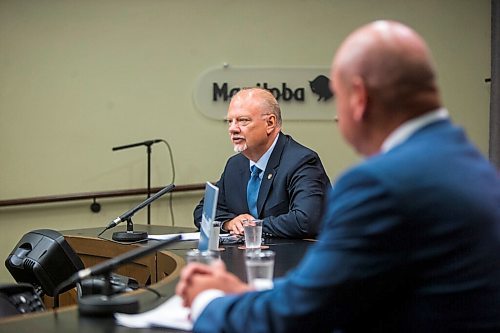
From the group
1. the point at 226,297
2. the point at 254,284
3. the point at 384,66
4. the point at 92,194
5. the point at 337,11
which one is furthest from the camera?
the point at 337,11

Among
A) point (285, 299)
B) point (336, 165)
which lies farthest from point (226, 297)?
point (336, 165)

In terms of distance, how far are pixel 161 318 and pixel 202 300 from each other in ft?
0.70

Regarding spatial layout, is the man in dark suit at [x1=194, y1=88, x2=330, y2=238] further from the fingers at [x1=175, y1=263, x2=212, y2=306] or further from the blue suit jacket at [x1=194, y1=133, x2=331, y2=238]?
the fingers at [x1=175, y1=263, x2=212, y2=306]

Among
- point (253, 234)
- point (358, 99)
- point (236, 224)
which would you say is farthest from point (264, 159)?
point (358, 99)

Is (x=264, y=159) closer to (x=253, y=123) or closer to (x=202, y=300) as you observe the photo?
(x=253, y=123)

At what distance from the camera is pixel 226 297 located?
1.54 m

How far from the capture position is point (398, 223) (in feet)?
4.27

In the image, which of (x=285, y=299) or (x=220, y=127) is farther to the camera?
(x=220, y=127)

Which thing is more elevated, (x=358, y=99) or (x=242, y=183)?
(x=358, y=99)

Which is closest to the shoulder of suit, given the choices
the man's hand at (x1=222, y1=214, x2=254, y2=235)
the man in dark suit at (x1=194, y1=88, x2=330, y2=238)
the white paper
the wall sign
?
the man in dark suit at (x1=194, y1=88, x2=330, y2=238)

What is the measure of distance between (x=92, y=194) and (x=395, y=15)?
8.08 feet

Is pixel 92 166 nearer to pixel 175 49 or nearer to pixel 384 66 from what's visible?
pixel 175 49

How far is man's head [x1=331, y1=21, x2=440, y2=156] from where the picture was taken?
4.46 feet

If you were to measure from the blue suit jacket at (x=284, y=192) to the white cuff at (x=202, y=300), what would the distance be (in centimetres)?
175
